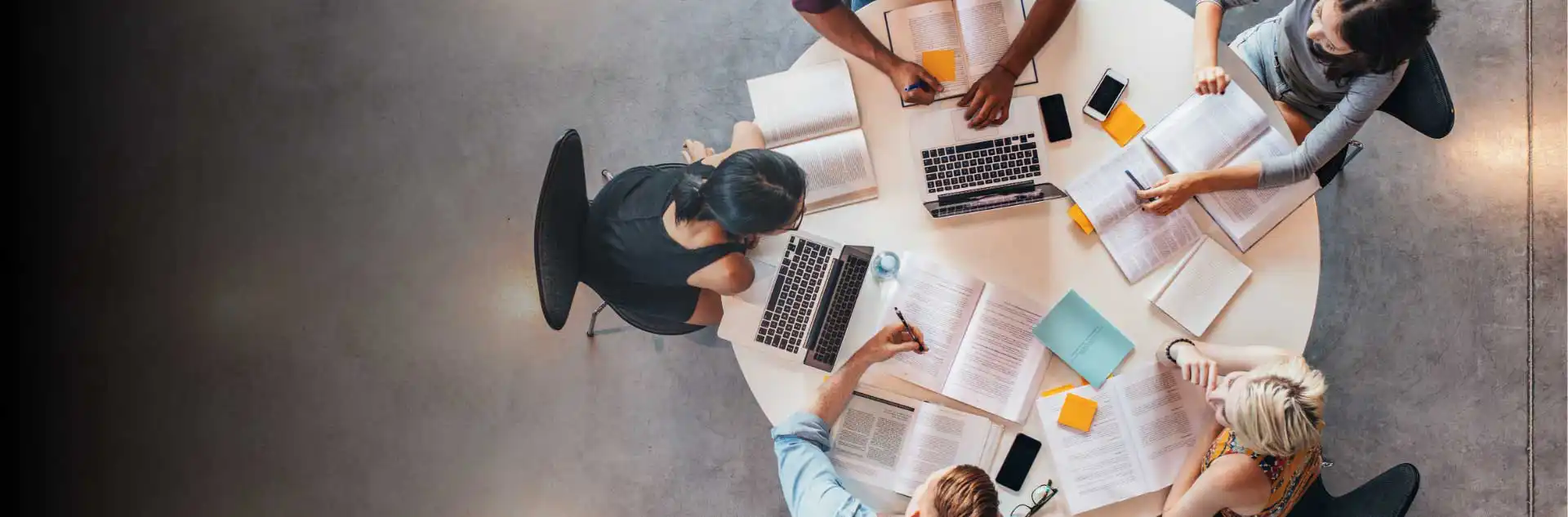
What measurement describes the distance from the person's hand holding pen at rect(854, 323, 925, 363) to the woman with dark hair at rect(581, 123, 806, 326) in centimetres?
32

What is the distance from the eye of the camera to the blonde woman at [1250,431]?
1729 mm

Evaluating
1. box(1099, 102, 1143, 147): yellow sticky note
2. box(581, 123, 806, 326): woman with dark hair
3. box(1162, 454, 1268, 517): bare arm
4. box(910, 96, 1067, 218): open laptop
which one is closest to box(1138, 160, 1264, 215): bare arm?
box(1099, 102, 1143, 147): yellow sticky note

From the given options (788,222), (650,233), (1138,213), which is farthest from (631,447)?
(1138,213)

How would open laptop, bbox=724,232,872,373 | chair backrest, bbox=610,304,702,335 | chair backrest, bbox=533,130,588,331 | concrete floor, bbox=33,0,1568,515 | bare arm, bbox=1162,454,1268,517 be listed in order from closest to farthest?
chair backrest, bbox=533,130,588,331 → bare arm, bbox=1162,454,1268,517 → open laptop, bbox=724,232,872,373 → chair backrest, bbox=610,304,702,335 → concrete floor, bbox=33,0,1568,515

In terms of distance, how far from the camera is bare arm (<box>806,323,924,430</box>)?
191 centimetres

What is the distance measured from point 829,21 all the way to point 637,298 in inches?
32.2

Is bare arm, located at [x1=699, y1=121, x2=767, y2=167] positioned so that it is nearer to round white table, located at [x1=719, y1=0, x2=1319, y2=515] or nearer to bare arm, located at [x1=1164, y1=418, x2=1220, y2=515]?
round white table, located at [x1=719, y1=0, x2=1319, y2=515]

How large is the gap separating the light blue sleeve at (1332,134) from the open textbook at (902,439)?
0.88 metres

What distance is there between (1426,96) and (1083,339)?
1.03 meters

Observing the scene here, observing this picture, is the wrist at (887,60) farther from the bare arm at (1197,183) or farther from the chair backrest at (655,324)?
the chair backrest at (655,324)

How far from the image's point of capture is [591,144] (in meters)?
2.91

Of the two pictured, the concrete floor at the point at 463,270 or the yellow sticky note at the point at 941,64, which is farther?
the concrete floor at the point at 463,270

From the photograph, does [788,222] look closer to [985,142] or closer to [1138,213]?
[985,142]

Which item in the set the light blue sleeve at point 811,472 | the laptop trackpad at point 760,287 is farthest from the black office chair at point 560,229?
the light blue sleeve at point 811,472
